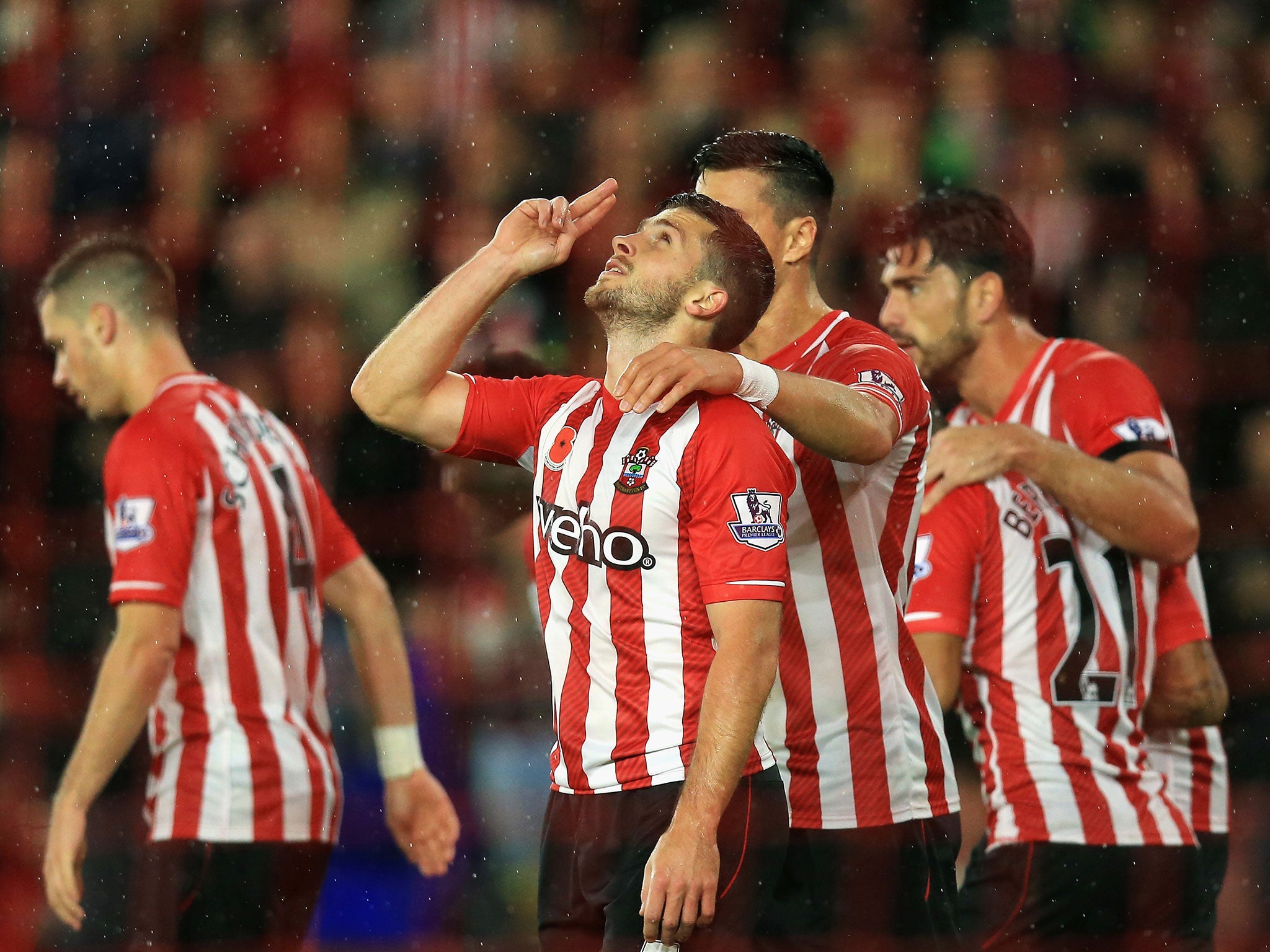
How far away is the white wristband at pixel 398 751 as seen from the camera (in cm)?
360

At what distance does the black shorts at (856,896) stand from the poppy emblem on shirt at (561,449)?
0.77 m

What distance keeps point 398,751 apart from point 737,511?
170 centimetres

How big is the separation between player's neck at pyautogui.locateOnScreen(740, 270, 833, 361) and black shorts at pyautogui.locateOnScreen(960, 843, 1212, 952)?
1.23m

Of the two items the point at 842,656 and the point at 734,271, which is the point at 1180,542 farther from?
the point at 734,271

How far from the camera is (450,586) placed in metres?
5.40

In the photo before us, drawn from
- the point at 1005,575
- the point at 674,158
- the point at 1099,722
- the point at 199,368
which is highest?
the point at 674,158

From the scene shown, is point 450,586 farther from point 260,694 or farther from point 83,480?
point 260,694

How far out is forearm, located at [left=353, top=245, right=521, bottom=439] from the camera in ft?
8.05

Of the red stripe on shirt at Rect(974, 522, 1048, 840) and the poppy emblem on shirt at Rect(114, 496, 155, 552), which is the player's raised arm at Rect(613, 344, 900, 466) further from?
the poppy emblem on shirt at Rect(114, 496, 155, 552)

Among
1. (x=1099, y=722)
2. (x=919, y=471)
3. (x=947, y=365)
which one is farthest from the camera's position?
(x=947, y=365)

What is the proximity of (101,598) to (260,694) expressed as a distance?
2.06m

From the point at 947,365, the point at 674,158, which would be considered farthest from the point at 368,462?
the point at 947,365

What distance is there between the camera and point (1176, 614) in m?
3.36

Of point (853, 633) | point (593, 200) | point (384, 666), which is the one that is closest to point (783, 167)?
point (593, 200)
